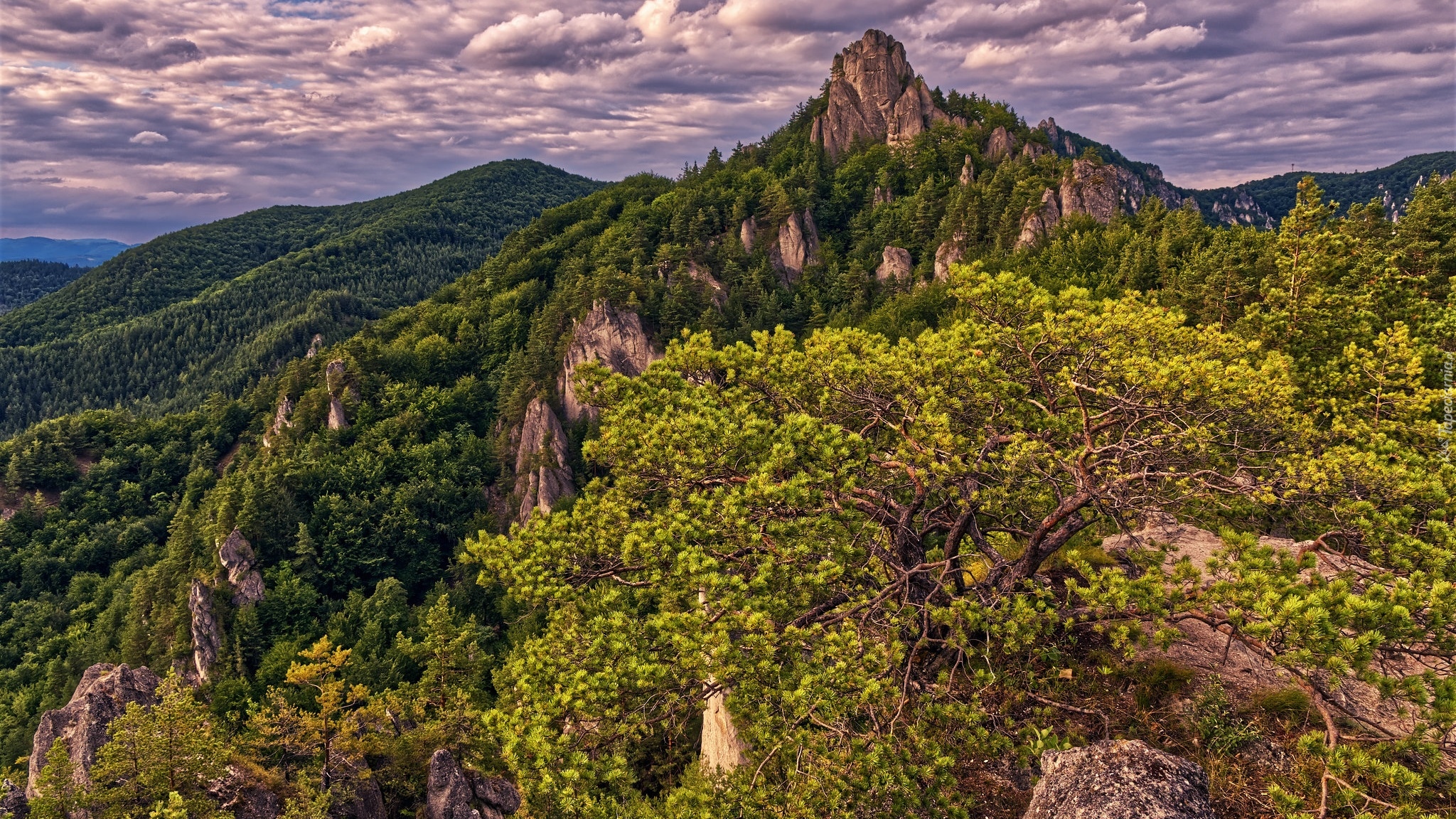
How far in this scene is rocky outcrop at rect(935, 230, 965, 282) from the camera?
7700 centimetres

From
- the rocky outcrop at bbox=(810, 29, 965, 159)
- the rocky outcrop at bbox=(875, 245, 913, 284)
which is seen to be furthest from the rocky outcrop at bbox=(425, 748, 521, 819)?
the rocky outcrop at bbox=(810, 29, 965, 159)

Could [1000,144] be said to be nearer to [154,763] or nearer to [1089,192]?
[1089,192]

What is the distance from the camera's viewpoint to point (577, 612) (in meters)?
13.3

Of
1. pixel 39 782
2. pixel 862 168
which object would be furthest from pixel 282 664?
pixel 862 168

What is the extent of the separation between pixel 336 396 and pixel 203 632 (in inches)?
1220

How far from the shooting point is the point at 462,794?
87.9ft

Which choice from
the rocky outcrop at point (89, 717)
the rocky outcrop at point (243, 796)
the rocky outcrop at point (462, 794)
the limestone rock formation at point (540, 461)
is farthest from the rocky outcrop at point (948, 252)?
the rocky outcrop at point (89, 717)

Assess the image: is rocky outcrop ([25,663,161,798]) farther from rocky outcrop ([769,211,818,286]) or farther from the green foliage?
rocky outcrop ([769,211,818,286])

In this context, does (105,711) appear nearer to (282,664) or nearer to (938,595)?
(282,664)

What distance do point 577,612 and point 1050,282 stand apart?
5118cm

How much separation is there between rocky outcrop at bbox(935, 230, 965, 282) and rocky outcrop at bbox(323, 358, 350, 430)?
222ft

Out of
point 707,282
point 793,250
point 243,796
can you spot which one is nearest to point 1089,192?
point 793,250

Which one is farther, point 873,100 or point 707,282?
point 873,100

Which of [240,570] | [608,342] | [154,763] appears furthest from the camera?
[608,342]
